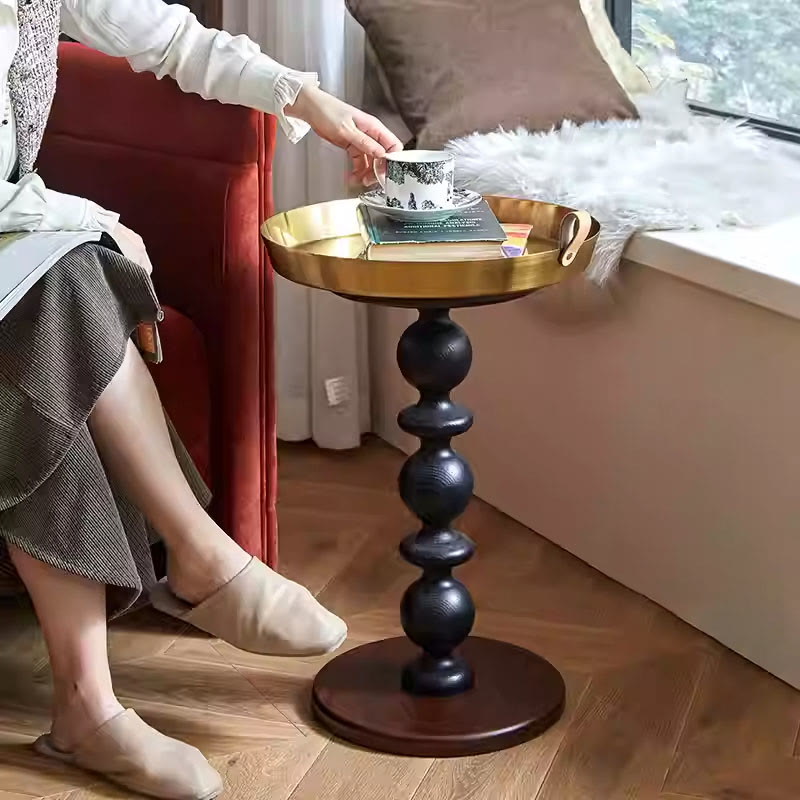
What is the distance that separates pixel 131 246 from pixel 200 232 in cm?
17

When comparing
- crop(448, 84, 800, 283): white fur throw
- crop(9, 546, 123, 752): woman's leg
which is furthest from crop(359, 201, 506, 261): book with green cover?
crop(9, 546, 123, 752): woman's leg

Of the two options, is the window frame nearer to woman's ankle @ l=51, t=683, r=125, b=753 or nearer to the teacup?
the teacup

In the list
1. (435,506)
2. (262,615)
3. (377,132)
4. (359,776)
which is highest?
(377,132)

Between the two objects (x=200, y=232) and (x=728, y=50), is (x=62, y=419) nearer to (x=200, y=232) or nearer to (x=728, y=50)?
(x=200, y=232)

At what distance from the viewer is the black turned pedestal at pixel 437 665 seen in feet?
5.15

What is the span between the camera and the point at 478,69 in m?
2.26

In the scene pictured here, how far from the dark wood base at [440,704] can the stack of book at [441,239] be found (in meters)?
0.51

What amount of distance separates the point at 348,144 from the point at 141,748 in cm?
75

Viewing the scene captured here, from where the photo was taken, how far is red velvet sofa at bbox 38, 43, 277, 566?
1.73 m

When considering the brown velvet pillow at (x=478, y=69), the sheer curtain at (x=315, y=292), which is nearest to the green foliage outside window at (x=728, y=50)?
the brown velvet pillow at (x=478, y=69)

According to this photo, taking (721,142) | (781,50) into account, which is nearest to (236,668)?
(721,142)

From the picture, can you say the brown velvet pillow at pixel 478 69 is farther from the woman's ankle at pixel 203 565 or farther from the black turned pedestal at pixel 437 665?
the woman's ankle at pixel 203 565

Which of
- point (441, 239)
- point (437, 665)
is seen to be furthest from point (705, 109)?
point (437, 665)

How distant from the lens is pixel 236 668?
1788 millimetres
